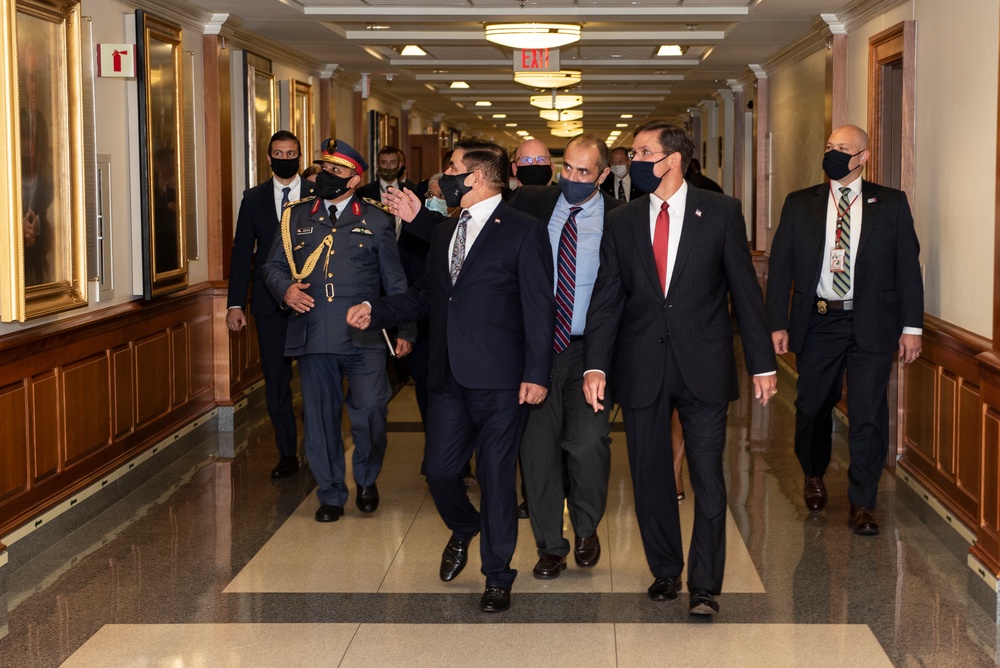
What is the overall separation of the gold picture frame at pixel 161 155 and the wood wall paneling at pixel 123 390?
19.3 inches

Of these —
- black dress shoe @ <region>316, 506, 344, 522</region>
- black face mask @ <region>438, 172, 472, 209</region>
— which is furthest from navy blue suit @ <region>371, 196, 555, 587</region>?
black dress shoe @ <region>316, 506, 344, 522</region>

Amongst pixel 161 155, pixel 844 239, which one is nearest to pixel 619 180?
pixel 161 155

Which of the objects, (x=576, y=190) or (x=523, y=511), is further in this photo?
(x=523, y=511)

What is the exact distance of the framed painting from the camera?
31.9 feet

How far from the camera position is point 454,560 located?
4965 millimetres

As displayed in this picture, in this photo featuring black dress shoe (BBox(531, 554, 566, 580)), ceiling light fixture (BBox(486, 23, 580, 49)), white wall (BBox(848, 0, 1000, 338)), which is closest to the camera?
black dress shoe (BBox(531, 554, 566, 580))

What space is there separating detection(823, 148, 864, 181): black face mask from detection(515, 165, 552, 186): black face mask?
1349 millimetres

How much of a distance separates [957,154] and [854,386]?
121cm

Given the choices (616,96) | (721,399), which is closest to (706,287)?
(721,399)

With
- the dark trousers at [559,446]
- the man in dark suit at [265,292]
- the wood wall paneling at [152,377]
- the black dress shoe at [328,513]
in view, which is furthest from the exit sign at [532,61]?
the dark trousers at [559,446]

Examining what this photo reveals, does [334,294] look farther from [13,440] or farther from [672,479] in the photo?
[672,479]

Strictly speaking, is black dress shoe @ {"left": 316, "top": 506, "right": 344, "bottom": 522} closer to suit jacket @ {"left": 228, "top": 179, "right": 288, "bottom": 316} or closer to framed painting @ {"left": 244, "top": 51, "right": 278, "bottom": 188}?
suit jacket @ {"left": 228, "top": 179, "right": 288, "bottom": 316}

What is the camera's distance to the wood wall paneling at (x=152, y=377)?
707cm

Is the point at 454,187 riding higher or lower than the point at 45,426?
higher
